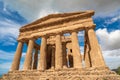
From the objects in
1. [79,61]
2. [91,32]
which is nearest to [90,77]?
[79,61]

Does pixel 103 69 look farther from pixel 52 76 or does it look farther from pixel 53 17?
pixel 53 17

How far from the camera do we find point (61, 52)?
27.5 meters

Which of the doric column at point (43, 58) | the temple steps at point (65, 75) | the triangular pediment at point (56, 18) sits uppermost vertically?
the triangular pediment at point (56, 18)

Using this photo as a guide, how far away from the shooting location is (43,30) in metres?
31.6

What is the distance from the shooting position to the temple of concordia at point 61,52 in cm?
2247

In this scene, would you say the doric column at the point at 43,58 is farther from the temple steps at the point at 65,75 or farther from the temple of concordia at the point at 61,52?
the temple steps at the point at 65,75

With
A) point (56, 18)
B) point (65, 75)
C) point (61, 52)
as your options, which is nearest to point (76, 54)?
point (61, 52)

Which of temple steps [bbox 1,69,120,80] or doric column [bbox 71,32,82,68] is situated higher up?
doric column [bbox 71,32,82,68]

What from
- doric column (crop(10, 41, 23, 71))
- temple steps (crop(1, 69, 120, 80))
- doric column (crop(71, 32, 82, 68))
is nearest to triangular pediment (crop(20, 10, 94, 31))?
doric column (crop(71, 32, 82, 68))

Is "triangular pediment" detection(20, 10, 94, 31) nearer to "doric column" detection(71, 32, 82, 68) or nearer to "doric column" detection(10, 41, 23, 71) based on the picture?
"doric column" detection(71, 32, 82, 68)

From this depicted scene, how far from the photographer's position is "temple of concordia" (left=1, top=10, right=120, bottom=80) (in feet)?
73.7

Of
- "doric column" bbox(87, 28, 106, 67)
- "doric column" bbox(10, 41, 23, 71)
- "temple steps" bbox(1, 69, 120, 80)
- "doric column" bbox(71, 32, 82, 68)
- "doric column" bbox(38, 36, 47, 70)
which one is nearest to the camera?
"temple steps" bbox(1, 69, 120, 80)

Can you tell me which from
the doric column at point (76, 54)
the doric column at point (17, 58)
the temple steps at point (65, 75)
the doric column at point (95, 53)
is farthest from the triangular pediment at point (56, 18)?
the temple steps at point (65, 75)

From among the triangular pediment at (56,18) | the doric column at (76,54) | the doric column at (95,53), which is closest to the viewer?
the doric column at (95,53)
